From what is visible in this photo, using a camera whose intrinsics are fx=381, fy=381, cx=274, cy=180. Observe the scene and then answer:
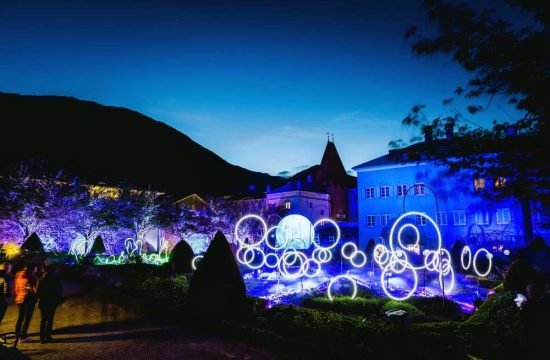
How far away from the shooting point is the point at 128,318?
12281 millimetres

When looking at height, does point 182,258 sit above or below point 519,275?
below

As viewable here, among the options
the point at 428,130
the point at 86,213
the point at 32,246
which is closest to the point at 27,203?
the point at 86,213

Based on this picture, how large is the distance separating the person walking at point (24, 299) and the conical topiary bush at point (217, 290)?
4.04 meters

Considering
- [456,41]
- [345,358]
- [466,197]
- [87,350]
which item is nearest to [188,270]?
[87,350]

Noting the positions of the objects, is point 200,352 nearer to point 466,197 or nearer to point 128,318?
point 128,318

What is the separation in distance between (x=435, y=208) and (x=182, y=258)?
25545 millimetres

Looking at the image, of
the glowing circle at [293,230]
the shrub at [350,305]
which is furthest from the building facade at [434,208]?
the shrub at [350,305]

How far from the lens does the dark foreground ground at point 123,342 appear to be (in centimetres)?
837

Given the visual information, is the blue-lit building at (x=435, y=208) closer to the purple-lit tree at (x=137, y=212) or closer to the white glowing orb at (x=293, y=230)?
the white glowing orb at (x=293, y=230)

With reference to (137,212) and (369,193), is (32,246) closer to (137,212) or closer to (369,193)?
(137,212)

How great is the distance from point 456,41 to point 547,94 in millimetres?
1980

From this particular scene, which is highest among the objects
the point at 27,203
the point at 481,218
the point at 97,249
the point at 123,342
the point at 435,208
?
the point at 27,203

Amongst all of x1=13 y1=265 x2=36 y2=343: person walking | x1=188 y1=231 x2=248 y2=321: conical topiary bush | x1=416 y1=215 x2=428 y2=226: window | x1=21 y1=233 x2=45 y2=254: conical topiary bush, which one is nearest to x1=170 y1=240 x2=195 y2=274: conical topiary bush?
x1=21 y1=233 x2=45 y2=254: conical topiary bush

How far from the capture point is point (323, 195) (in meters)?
54.7
